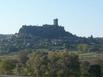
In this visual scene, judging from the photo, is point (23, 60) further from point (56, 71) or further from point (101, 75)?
point (101, 75)

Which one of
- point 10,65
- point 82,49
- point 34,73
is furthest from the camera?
point 82,49

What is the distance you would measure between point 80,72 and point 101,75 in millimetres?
6065

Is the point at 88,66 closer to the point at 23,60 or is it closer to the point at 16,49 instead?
the point at 23,60

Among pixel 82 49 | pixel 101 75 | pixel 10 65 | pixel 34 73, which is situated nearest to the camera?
pixel 101 75

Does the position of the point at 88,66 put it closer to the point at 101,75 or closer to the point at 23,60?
the point at 101,75

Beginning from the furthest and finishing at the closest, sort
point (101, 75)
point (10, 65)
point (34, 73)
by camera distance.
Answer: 1. point (10, 65)
2. point (34, 73)
3. point (101, 75)

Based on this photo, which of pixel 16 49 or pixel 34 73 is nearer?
pixel 34 73

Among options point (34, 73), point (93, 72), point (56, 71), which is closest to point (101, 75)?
point (93, 72)

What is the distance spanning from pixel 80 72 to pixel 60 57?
24.3 ft

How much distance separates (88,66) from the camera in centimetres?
9338

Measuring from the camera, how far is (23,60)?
116562 mm

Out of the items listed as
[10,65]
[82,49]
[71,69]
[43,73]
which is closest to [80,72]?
[71,69]

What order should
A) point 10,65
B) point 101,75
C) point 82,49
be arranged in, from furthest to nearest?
point 82,49 → point 10,65 → point 101,75

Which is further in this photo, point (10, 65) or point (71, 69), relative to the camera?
point (10, 65)
